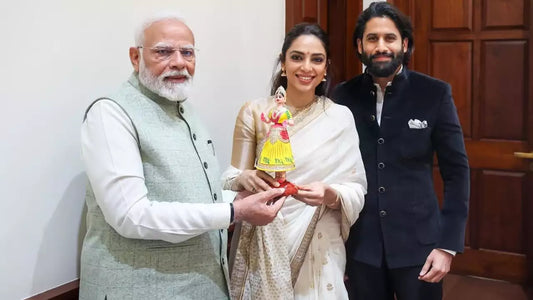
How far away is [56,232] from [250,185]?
57cm

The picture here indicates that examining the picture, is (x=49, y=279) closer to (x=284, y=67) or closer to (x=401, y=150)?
(x=284, y=67)

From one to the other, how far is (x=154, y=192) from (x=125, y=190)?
0.35 feet

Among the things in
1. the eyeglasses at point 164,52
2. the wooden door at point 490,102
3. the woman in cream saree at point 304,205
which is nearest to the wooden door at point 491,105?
the wooden door at point 490,102

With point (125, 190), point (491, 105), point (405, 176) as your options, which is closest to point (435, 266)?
point (405, 176)

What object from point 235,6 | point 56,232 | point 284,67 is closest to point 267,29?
point 235,6

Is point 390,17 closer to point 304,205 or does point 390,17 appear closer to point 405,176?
point 405,176

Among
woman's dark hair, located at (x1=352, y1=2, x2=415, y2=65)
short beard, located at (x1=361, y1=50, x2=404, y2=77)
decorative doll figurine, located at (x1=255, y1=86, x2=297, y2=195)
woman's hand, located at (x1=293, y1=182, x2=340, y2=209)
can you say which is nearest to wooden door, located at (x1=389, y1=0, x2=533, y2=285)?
woman's dark hair, located at (x1=352, y1=2, x2=415, y2=65)

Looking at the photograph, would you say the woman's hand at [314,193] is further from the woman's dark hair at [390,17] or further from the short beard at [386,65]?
the woman's dark hair at [390,17]

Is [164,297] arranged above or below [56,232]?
below

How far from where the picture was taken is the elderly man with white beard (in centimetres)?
123

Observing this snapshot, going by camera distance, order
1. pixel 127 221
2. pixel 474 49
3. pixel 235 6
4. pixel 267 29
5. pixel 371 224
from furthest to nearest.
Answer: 1. pixel 474 49
2. pixel 267 29
3. pixel 235 6
4. pixel 371 224
5. pixel 127 221

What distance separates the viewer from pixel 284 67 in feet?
5.39

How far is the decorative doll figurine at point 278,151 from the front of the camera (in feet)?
4.49

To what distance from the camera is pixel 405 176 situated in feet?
5.37
